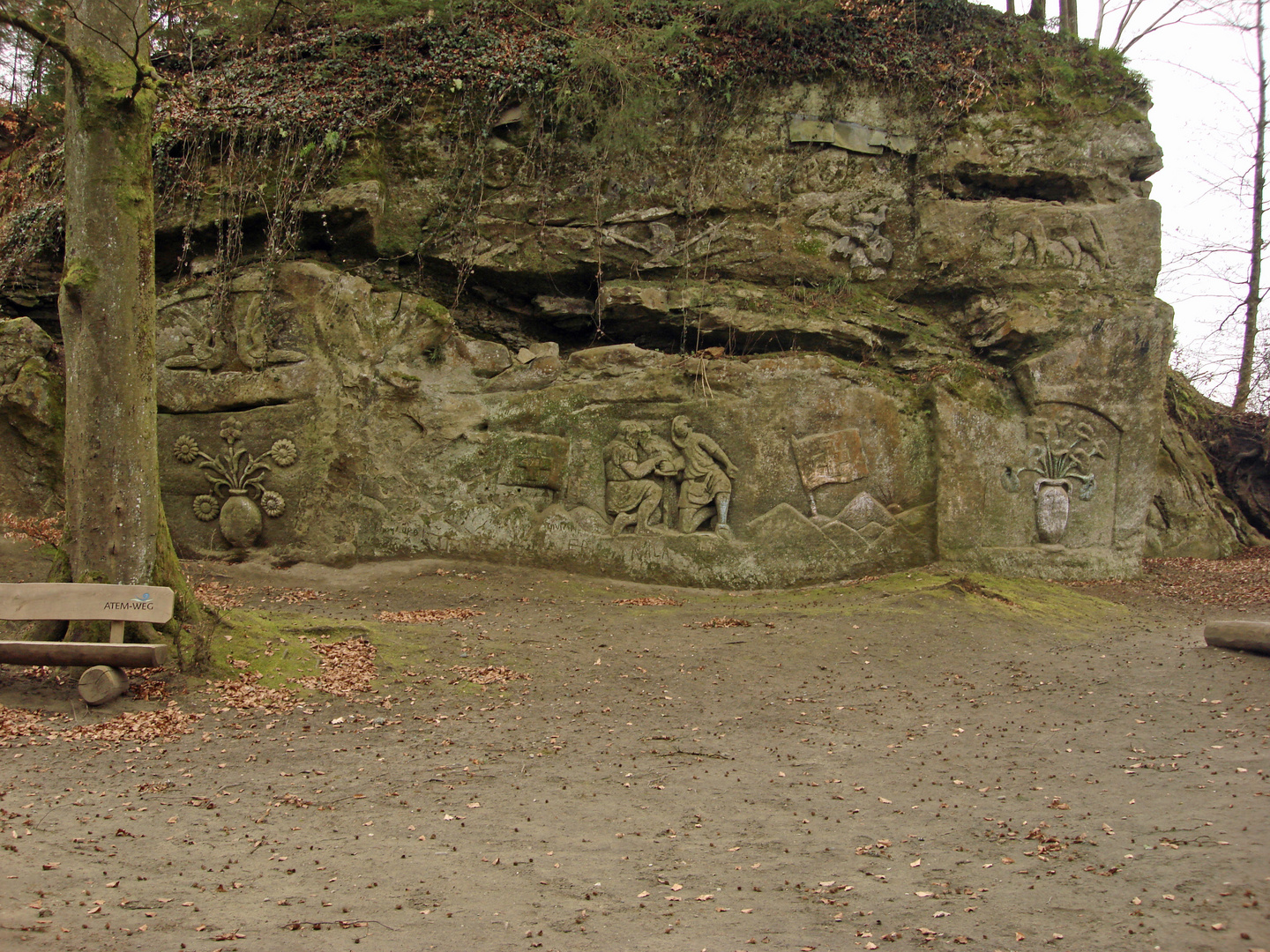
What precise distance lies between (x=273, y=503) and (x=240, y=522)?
1.47 ft

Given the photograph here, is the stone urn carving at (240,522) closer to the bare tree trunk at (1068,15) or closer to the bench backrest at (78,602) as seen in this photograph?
the bench backrest at (78,602)

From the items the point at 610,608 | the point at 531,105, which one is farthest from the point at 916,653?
the point at 531,105

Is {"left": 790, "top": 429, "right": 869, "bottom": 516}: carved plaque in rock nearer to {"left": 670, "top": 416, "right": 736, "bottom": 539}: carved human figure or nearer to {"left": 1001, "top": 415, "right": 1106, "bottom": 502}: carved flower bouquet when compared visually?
{"left": 670, "top": 416, "right": 736, "bottom": 539}: carved human figure

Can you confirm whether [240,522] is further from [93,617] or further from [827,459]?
[827,459]

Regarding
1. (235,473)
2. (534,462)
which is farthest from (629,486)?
(235,473)

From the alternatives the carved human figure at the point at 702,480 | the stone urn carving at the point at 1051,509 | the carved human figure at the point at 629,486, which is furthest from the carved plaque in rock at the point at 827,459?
the stone urn carving at the point at 1051,509

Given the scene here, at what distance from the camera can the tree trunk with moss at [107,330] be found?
23.1 ft

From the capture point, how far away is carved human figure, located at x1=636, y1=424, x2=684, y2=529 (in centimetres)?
1171

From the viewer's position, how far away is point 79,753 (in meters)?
5.67

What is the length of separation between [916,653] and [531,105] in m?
9.44

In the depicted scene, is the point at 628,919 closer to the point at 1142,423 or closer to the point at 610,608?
the point at 610,608

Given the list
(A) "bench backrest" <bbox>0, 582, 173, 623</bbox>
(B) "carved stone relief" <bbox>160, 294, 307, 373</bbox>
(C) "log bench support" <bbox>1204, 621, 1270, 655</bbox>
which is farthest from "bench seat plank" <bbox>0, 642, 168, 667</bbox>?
(C) "log bench support" <bbox>1204, 621, 1270, 655</bbox>

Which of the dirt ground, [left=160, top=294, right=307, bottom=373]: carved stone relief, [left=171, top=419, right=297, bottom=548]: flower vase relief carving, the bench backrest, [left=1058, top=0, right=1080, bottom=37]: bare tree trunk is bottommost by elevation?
the dirt ground

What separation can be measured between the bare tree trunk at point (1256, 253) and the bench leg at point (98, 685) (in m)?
18.9
